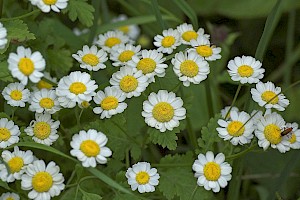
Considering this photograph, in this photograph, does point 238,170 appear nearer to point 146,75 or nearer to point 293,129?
point 293,129

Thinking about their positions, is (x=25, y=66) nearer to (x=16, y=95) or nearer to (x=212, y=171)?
(x=16, y=95)

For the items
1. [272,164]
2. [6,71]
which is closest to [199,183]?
[6,71]

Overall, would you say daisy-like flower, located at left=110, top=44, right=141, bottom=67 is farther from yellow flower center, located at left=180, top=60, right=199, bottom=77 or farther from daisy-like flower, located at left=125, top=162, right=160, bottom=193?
daisy-like flower, located at left=125, top=162, right=160, bottom=193

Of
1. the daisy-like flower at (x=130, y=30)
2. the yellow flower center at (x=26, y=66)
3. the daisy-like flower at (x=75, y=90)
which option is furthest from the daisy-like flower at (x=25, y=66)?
the daisy-like flower at (x=130, y=30)

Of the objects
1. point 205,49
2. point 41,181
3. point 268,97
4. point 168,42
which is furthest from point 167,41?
point 41,181

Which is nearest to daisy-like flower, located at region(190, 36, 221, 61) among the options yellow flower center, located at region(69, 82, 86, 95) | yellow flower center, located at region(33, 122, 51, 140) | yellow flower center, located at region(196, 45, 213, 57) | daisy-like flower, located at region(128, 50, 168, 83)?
yellow flower center, located at region(196, 45, 213, 57)

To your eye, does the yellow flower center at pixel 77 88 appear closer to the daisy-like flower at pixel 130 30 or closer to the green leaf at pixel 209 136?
the green leaf at pixel 209 136
